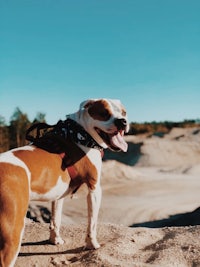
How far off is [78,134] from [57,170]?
563 mm

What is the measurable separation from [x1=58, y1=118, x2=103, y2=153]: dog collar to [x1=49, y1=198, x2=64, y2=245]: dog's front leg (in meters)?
0.98

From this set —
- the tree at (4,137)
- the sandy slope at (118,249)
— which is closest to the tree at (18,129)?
the tree at (4,137)

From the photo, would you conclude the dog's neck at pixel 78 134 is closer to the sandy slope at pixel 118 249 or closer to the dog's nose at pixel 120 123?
the dog's nose at pixel 120 123

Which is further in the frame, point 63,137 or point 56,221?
point 56,221

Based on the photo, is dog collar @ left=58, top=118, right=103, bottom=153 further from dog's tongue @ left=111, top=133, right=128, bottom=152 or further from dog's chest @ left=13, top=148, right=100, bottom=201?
dog's tongue @ left=111, top=133, right=128, bottom=152

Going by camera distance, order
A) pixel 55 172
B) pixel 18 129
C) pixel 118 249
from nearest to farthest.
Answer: pixel 55 172 → pixel 118 249 → pixel 18 129

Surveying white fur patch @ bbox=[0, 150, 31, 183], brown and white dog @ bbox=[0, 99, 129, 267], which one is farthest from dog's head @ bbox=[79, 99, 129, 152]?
white fur patch @ bbox=[0, 150, 31, 183]

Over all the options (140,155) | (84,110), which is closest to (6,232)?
(84,110)

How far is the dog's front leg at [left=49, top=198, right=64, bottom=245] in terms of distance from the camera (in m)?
5.25

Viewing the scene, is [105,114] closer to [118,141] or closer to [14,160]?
[118,141]

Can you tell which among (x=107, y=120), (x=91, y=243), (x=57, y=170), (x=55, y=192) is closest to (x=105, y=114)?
(x=107, y=120)

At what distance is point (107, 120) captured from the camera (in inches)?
172

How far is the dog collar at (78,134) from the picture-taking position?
4641 mm

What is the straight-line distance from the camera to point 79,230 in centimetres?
624
